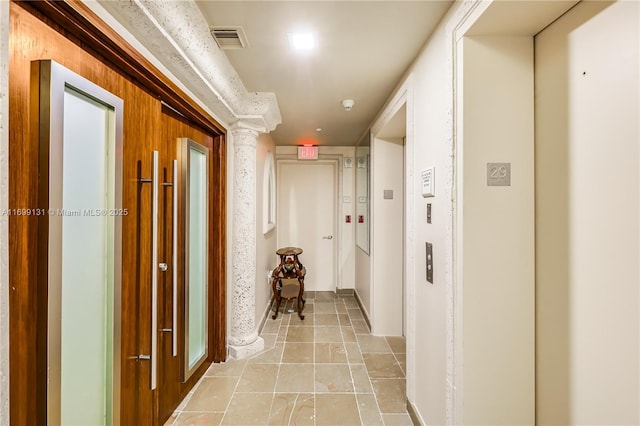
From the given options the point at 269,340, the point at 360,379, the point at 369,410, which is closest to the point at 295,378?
the point at 360,379

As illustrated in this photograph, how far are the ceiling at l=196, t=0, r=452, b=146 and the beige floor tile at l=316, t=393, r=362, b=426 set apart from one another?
2.36 m

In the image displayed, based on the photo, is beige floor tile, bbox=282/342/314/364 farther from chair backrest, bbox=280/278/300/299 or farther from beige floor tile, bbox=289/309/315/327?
chair backrest, bbox=280/278/300/299

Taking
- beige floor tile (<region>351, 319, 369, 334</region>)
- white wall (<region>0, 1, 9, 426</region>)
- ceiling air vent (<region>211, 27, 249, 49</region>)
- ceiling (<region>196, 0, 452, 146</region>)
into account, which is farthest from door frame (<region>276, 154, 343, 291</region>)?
white wall (<region>0, 1, 9, 426</region>)

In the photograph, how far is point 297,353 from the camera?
2.57m

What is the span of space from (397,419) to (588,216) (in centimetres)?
163

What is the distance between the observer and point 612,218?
90cm

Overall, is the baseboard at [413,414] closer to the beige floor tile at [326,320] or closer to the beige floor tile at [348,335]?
the beige floor tile at [348,335]

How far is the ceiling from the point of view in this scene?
51.9 inches

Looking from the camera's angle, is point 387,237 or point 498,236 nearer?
point 498,236

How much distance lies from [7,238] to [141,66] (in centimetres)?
91

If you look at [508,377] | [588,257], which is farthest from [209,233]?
[588,257]

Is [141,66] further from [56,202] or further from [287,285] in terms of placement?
[287,285]

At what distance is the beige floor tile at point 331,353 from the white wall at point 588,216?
158cm

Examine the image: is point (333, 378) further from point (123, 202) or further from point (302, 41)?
point (302, 41)
